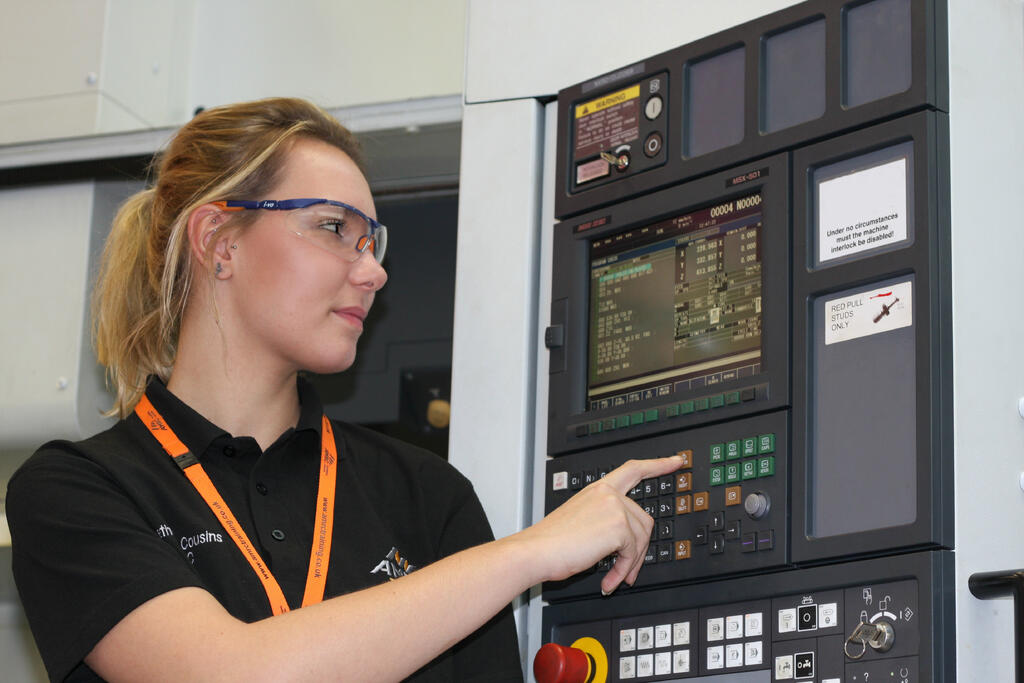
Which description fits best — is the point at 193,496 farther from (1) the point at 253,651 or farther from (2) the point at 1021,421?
(2) the point at 1021,421

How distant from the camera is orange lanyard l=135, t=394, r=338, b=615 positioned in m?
1.62

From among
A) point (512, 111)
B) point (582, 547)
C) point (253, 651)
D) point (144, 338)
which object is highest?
point (512, 111)

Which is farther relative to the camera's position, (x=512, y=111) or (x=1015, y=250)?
(x=512, y=111)

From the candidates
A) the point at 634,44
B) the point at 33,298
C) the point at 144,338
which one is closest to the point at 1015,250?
the point at 634,44

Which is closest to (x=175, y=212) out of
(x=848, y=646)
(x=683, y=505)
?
(x=683, y=505)

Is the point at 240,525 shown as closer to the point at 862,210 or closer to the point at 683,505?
the point at 683,505

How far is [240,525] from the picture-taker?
169 centimetres

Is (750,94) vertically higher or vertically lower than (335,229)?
higher

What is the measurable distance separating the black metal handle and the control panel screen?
1.18 feet

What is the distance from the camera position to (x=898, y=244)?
1476 mm

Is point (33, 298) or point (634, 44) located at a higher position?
point (634, 44)

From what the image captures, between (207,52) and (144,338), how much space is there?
3.65 feet

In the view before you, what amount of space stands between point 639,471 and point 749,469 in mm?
142

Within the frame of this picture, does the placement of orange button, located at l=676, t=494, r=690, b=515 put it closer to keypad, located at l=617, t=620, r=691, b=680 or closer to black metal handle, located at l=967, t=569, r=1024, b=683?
keypad, located at l=617, t=620, r=691, b=680
